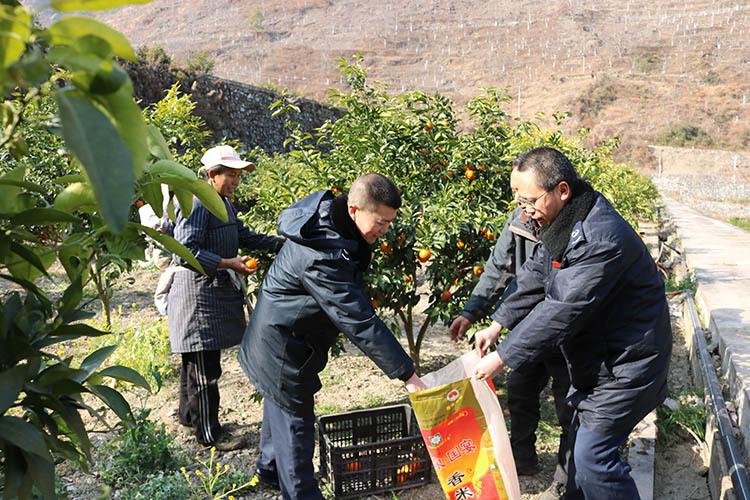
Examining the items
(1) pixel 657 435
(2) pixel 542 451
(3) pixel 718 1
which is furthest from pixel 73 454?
(3) pixel 718 1

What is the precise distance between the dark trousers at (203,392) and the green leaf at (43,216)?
268 cm

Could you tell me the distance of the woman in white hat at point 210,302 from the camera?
3.38 m

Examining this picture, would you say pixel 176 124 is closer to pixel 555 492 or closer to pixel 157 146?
pixel 555 492

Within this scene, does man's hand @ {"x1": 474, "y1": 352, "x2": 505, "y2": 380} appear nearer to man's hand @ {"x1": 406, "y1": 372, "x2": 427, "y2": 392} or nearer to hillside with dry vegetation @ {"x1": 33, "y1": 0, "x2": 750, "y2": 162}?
man's hand @ {"x1": 406, "y1": 372, "x2": 427, "y2": 392}

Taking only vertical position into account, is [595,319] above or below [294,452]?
above

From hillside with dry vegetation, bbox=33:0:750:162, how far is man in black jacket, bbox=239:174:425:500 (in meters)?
59.1

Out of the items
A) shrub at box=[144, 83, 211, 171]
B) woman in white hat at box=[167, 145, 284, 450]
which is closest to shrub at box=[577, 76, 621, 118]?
shrub at box=[144, 83, 211, 171]

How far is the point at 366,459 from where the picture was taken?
306 centimetres

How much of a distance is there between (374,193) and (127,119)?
1934 millimetres

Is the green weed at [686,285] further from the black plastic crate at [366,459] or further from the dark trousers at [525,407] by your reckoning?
A: the black plastic crate at [366,459]

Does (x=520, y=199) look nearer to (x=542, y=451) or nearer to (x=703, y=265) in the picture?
(x=542, y=451)

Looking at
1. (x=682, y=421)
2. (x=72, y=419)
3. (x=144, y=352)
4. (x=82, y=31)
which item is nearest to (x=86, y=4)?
(x=82, y=31)

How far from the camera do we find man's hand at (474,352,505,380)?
2502 millimetres

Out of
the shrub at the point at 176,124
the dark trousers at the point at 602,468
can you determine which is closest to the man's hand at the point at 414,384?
the dark trousers at the point at 602,468
